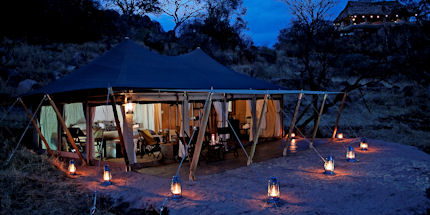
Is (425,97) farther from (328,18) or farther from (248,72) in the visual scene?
(248,72)

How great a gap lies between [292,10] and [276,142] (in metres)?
5.90

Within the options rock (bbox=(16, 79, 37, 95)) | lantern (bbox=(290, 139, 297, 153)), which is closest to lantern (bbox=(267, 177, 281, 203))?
lantern (bbox=(290, 139, 297, 153))

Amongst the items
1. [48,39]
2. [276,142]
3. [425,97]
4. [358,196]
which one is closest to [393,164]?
[358,196]

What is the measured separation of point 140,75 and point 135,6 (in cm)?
1834

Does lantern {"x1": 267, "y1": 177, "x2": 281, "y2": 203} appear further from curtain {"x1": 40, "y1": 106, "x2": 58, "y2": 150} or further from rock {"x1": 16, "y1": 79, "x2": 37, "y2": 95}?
rock {"x1": 16, "y1": 79, "x2": 37, "y2": 95}

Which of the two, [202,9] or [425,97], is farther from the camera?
Result: [202,9]

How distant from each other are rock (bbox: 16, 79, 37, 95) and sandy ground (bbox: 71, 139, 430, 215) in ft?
22.3

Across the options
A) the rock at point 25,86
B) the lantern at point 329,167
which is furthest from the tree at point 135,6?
the lantern at point 329,167

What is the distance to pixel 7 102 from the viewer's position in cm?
1084

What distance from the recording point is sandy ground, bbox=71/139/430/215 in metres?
3.87

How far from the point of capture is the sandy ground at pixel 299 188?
387 cm

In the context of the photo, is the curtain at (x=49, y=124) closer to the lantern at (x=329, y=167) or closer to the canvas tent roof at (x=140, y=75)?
the canvas tent roof at (x=140, y=75)

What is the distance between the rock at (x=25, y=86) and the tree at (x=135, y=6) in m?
11.9

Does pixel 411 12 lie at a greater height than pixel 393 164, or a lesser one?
greater
